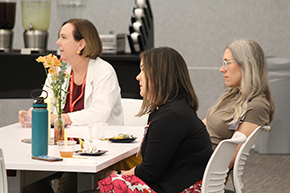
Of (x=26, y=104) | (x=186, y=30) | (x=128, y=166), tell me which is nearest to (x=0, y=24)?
(x=26, y=104)

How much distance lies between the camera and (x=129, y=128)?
112 inches

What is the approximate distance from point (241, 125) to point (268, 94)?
266 mm

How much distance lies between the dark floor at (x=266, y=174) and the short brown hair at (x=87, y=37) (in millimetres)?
1725

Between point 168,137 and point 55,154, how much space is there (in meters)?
0.53

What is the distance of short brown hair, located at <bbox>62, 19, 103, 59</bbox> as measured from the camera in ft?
10.5

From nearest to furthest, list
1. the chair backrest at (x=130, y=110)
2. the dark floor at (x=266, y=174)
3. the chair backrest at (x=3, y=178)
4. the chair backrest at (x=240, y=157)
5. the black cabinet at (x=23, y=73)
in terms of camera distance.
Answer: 1. the chair backrest at (x=3, y=178)
2. the chair backrest at (x=240, y=157)
3. the chair backrest at (x=130, y=110)
4. the dark floor at (x=266, y=174)
5. the black cabinet at (x=23, y=73)

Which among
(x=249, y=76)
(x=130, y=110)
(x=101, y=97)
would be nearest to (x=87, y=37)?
(x=101, y=97)

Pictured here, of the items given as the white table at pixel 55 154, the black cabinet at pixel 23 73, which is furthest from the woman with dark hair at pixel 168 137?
the black cabinet at pixel 23 73

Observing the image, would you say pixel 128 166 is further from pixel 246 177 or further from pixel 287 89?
pixel 287 89

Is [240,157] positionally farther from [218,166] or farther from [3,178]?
[3,178]

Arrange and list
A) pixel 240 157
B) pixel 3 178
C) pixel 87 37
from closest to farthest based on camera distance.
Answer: pixel 3 178 → pixel 240 157 → pixel 87 37

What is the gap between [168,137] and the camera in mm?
1924

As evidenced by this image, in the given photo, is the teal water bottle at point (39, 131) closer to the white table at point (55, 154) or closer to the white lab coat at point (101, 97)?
the white table at point (55, 154)

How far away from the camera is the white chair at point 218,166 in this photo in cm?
188
